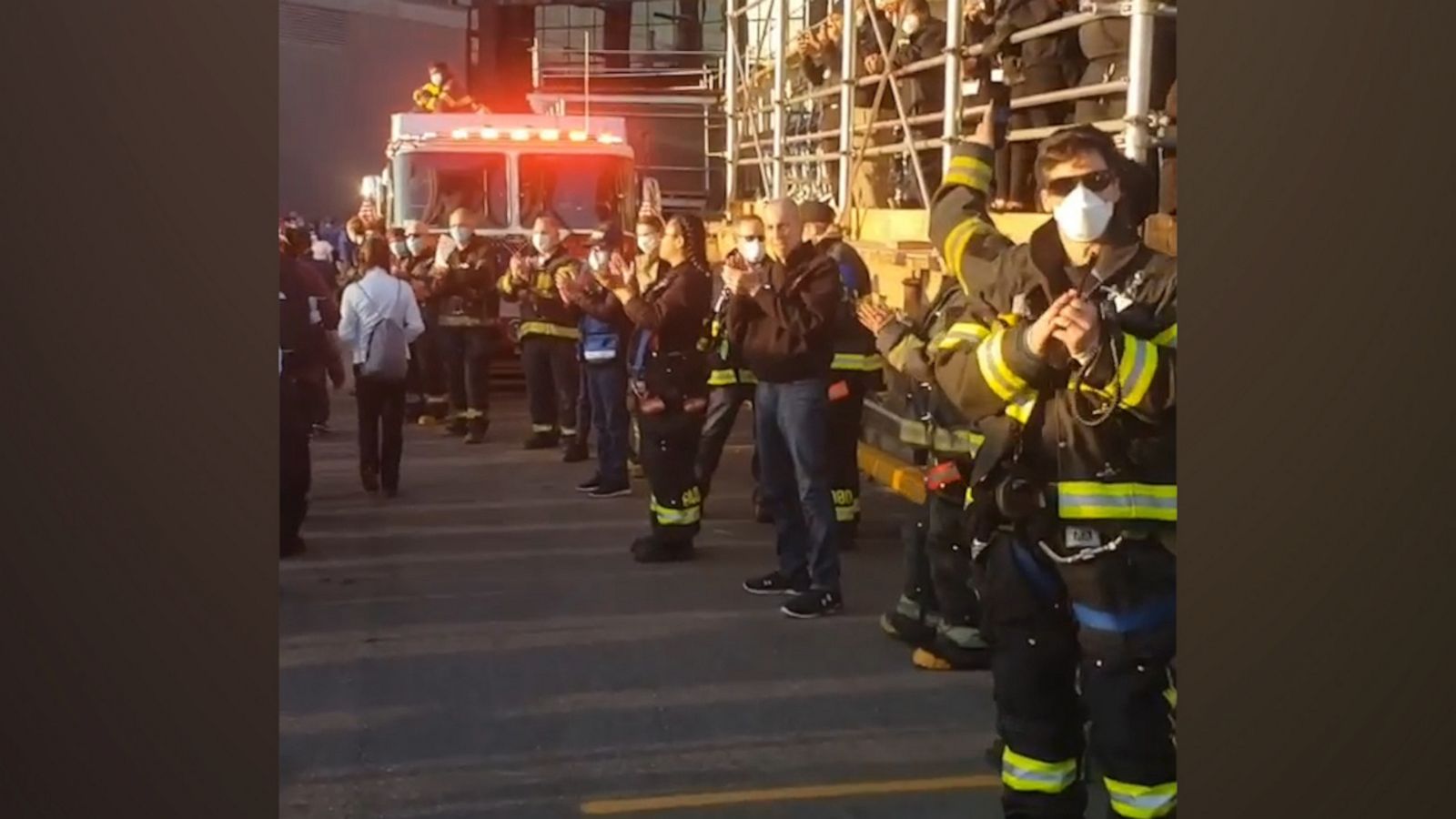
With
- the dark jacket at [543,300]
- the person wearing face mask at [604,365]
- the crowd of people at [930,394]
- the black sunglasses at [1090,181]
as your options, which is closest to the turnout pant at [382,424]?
the crowd of people at [930,394]

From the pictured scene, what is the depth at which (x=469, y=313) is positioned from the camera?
37.0 feet

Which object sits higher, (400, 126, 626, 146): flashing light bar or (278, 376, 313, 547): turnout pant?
(400, 126, 626, 146): flashing light bar

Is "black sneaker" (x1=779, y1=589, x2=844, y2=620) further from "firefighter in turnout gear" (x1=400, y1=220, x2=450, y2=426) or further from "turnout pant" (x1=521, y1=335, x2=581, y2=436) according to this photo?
"firefighter in turnout gear" (x1=400, y1=220, x2=450, y2=426)

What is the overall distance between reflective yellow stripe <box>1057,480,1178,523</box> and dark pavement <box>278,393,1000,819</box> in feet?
4.22

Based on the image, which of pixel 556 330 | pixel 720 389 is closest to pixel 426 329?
pixel 556 330

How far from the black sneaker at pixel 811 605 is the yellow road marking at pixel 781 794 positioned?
1.97 metres

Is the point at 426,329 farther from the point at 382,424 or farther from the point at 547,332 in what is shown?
the point at 382,424

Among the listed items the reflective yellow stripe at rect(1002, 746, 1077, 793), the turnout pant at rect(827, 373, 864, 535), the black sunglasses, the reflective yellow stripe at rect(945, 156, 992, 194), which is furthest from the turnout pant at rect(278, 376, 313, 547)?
the black sunglasses

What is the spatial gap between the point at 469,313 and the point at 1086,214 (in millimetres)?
7955

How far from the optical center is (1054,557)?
3816 millimetres

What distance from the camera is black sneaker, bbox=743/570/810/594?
718 centimetres

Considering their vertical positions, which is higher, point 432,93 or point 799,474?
point 432,93

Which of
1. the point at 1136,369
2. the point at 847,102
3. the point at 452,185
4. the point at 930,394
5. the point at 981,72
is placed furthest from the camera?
the point at 452,185
